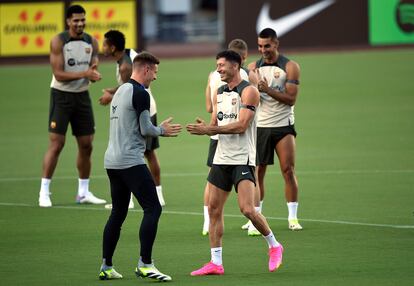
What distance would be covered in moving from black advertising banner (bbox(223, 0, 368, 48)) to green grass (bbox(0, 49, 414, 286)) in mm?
5555

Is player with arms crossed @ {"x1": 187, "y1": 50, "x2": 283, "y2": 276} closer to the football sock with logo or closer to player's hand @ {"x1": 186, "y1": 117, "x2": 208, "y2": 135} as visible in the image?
player's hand @ {"x1": 186, "y1": 117, "x2": 208, "y2": 135}

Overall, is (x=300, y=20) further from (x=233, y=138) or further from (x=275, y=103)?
(x=233, y=138)

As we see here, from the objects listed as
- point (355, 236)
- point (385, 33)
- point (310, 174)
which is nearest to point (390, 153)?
point (310, 174)

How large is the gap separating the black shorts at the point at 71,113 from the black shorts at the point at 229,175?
5.22 m

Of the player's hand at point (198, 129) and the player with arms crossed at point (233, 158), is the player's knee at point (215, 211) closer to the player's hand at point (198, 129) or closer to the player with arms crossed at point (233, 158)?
the player with arms crossed at point (233, 158)

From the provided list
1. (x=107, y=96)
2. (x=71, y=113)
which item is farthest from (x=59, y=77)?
(x=107, y=96)

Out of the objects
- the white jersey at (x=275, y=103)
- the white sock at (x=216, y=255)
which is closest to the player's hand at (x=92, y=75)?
the white jersey at (x=275, y=103)

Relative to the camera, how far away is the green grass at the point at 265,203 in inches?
469

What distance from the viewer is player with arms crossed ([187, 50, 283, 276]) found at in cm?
1166

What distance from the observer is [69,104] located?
54.6 feet

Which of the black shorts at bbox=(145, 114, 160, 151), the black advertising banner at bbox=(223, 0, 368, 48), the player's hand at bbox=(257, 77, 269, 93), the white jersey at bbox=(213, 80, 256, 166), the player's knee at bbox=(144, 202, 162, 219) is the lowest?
the player's knee at bbox=(144, 202, 162, 219)

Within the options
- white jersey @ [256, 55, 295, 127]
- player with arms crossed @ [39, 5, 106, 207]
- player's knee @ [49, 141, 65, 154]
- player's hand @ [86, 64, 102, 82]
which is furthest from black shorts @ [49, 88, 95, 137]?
white jersey @ [256, 55, 295, 127]

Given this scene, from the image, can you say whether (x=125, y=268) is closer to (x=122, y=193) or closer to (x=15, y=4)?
(x=122, y=193)

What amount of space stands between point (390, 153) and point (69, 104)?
701 centimetres
